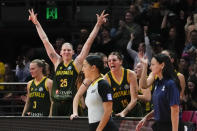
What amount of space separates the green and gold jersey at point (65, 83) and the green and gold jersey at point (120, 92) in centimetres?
89

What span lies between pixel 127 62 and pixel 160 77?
6605mm

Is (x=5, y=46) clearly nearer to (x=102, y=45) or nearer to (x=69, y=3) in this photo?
(x=69, y=3)

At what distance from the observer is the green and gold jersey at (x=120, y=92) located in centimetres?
846

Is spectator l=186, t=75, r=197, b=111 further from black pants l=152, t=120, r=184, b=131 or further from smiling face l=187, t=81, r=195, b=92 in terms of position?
black pants l=152, t=120, r=184, b=131

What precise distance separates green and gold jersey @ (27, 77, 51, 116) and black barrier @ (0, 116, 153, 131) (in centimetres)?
87

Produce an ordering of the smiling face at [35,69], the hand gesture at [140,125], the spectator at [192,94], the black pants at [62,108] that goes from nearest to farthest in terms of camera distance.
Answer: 1. the hand gesture at [140,125]
2. the black pants at [62,108]
3. the smiling face at [35,69]
4. the spectator at [192,94]

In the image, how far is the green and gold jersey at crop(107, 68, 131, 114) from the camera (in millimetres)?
8461

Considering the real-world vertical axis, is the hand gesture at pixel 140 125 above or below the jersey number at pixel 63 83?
below

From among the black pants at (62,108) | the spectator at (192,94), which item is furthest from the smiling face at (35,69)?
the spectator at (192,94)

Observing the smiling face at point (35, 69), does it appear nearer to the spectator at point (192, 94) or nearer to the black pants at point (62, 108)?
the black pants at point (62, 108)

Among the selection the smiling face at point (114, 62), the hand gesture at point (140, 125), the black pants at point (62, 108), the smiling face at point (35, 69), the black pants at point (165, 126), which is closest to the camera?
the black pants at point (165, 126)

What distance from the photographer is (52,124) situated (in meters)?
8.09

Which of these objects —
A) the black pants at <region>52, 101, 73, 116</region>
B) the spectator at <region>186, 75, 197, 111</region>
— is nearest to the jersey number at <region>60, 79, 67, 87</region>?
the black pants at <region>52, 101, 73, 116</region>

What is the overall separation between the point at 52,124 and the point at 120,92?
121 centimetres
